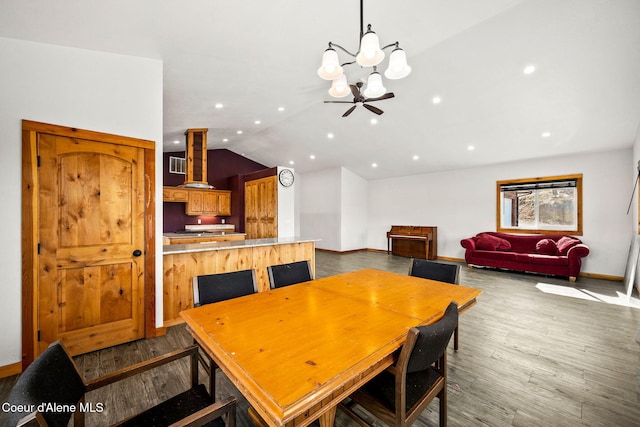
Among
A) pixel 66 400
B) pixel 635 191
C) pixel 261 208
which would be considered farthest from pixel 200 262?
pixel 635 191

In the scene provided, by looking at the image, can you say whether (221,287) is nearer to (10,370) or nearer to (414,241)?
(10,370)

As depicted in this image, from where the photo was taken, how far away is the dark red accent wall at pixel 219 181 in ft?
23.9

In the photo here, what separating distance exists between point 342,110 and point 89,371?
5088 millimetres

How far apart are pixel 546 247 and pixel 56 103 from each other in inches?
312

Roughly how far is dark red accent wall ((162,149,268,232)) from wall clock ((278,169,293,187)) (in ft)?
4.22

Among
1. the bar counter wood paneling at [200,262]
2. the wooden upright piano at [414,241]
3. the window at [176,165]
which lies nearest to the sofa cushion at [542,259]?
the wooden upright piano at [414,241]

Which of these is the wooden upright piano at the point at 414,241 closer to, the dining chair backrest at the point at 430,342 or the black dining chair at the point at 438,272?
the black dining chair at the point at 438,272

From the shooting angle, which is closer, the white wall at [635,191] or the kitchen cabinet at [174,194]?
the white wall at [635,191]

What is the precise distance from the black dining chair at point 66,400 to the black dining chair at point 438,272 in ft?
6.42

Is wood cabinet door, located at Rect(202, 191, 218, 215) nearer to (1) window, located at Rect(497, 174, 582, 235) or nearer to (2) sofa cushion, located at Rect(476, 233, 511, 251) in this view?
(2) sofa cushion, located at Rect(476, 233, 511, 251)

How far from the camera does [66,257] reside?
2.30 meters

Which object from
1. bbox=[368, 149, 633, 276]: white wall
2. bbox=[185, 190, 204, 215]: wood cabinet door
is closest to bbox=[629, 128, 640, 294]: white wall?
bbox=[368, 149, 633, 276]: white wall

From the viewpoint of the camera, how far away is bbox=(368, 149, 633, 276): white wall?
5.04 meters

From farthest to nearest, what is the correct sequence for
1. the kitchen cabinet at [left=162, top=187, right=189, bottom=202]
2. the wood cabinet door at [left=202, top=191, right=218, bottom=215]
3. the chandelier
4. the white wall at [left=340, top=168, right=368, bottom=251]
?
the white wall at [left=340, top=168, right=368, bottom=251] < the wood cabinet door at [left=202, top=191, right=218, bottom=215] < the kitchen cabinet at [left=162, top=187, right=189, bottom=202] < the chandelier
